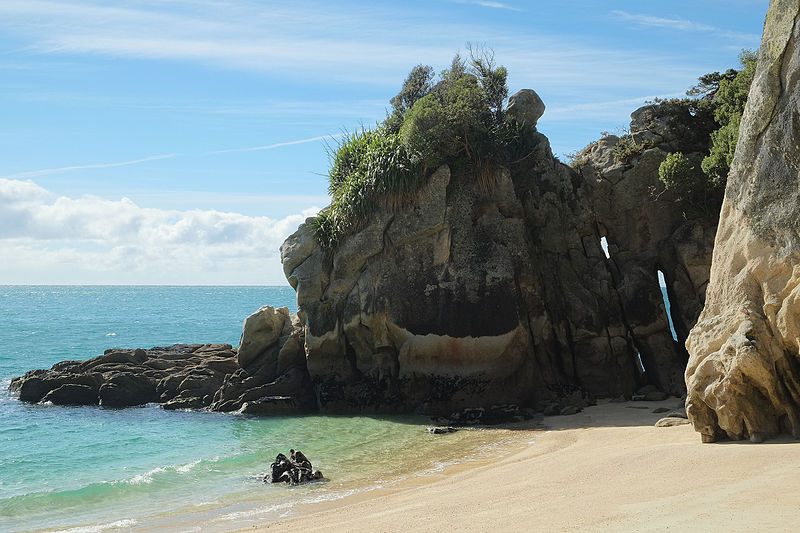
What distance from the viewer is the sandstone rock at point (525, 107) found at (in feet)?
74.6

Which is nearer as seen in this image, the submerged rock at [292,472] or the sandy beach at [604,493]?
the sandy beach at [604,493]

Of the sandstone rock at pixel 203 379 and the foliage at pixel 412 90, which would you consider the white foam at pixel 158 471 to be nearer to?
the sandstone rock at pixel 203 379

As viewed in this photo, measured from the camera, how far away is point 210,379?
24.3 meters

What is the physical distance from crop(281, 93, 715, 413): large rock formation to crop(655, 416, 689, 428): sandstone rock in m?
4.79

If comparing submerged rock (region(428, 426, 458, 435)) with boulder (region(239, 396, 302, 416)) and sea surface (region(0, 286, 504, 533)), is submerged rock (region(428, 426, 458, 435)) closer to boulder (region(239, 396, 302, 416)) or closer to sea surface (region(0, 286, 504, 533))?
sea surface (region(0, 286, 504, 533))

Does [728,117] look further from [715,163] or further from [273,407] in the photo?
[273,407]

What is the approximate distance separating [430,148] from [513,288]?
4675mm

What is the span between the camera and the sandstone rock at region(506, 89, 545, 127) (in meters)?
22.7

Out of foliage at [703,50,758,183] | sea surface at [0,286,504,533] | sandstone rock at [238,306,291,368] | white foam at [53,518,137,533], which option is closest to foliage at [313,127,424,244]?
sandstone rock at [238,306,291,368]

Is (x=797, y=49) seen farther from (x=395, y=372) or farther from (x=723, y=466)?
(x=395, y=372)

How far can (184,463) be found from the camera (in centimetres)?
1625

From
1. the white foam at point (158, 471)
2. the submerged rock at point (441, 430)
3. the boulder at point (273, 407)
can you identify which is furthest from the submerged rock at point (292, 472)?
the boulder at point (273, 407)

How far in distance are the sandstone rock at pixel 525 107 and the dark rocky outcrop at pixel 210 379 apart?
31.3 ft

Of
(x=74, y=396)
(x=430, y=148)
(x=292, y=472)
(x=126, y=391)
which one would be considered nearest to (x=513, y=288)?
(x=430, y=148)
